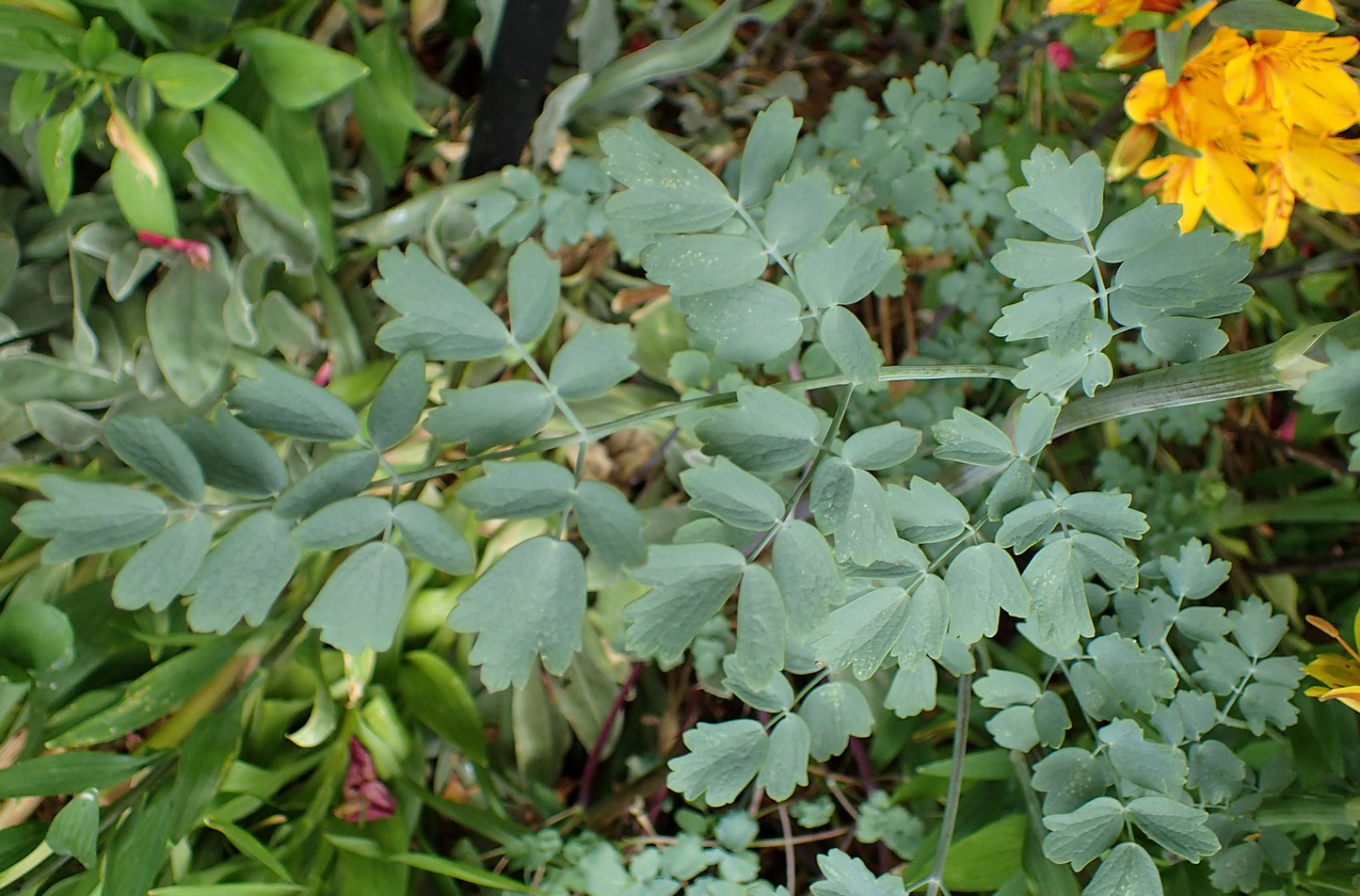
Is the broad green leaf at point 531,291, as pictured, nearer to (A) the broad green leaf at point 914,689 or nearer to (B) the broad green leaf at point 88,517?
(B) the broad green leaf at point 88,517

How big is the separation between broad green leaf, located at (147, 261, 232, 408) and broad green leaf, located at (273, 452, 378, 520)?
0.46 meters

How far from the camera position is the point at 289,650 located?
87 centimetres

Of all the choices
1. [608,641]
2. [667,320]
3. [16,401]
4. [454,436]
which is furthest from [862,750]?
[16,401]

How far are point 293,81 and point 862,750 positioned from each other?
0.85 meters

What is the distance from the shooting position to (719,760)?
22.2 inches

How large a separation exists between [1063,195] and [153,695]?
80 cm

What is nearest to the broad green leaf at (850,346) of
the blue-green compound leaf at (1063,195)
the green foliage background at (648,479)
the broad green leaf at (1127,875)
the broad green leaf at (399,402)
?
the green foliage background at (648,479)

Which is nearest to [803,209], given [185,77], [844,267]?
[844,267]

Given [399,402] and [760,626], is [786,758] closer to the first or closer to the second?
[760,626]

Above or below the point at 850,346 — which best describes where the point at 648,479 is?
below

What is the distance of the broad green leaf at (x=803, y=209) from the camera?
47 centimetres

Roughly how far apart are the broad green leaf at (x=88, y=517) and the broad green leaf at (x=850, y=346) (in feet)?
1.23

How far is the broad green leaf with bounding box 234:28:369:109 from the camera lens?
753mm

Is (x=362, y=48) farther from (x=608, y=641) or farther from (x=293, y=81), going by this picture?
(x=608, y=641)
